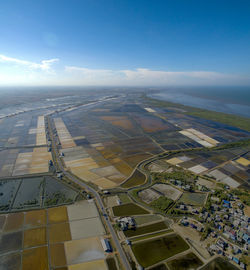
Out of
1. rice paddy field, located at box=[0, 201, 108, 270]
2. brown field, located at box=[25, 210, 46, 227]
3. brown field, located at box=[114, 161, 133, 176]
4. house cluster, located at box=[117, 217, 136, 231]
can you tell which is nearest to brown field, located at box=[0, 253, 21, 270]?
rice paddy field, located at box=[0, 201, 108, 270]

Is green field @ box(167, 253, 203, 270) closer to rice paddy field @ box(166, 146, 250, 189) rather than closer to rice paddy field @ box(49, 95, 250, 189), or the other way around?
rice paddy field @ box(49, 95, 250, 189)

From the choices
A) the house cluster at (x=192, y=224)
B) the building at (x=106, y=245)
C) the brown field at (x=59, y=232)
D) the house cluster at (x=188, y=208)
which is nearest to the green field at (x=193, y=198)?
the house cluster at (x=188, y=208)

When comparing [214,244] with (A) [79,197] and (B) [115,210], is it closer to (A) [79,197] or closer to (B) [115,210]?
(B) [115,210]

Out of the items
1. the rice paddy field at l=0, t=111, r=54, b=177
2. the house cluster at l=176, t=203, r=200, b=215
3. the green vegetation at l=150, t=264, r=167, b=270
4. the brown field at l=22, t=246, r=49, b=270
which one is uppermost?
the rice paddy field at l=0, t=111, r=54, b=177

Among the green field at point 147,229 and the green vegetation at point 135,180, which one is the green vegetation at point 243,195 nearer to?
the green field at point 147,229

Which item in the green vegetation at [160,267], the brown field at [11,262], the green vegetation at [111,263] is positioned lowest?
the green vegetation at [160,267]

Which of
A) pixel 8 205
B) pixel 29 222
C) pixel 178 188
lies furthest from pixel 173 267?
pixel 8 205

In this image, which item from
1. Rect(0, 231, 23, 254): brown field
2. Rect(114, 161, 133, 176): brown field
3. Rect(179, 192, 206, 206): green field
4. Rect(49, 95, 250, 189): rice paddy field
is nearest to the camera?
Rect(0, 231, 23, 254): brown field
